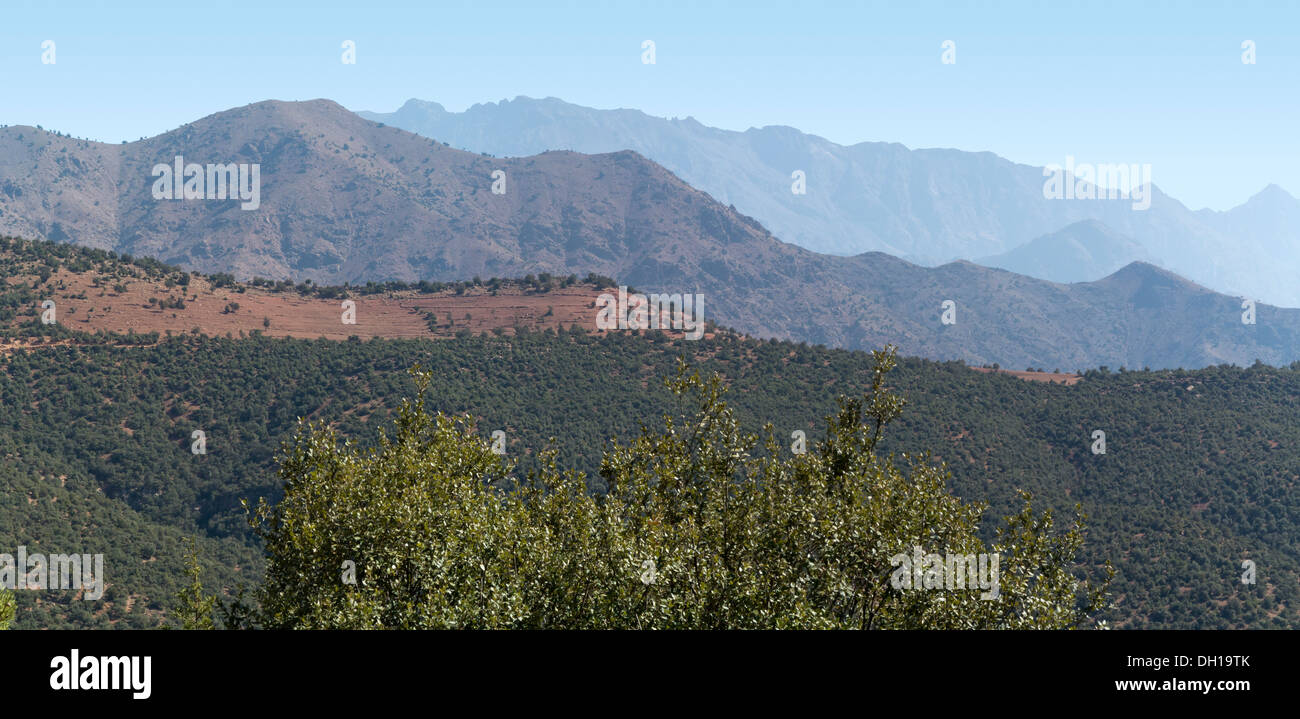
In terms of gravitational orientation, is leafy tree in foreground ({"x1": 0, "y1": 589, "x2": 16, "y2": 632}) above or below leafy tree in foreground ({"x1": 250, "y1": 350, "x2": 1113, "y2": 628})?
below

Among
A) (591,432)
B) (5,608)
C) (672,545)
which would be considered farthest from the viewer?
(591,432)

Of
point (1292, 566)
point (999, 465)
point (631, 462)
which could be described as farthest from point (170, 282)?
point (1292, 566)

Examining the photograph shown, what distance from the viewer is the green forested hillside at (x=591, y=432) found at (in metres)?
64.2

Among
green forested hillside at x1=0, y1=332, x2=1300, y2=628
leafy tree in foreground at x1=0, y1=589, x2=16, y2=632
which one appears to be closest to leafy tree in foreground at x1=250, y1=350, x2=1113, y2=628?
leafy tree in foreground at x1=0, y1=589, x2=16, y2=632

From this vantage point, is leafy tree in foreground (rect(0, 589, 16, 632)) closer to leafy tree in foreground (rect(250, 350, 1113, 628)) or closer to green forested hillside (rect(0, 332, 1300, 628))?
leafy tree in foreground (rect(250, 350, 1113, 628))

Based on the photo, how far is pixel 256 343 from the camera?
335 feet

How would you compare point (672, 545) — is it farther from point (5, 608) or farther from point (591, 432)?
point (591, 432)

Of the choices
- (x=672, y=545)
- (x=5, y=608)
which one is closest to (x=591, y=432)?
(x=5, y=608)

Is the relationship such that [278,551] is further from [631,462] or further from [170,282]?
[170,282]

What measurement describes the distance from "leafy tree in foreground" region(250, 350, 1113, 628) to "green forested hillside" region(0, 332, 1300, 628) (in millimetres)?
38581

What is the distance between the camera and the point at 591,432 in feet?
291

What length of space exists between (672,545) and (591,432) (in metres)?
68.3

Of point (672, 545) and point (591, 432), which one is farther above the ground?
point (672, 545)

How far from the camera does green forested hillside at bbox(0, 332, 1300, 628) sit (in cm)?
6425
